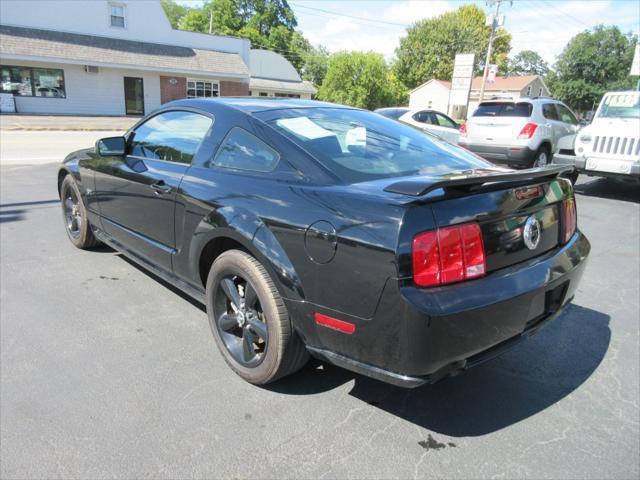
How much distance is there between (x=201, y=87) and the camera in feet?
103

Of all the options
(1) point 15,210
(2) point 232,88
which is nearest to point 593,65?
Answer: (2) point 232,88

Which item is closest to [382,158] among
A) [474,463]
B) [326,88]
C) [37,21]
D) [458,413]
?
[458,413]

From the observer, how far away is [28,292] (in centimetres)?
378

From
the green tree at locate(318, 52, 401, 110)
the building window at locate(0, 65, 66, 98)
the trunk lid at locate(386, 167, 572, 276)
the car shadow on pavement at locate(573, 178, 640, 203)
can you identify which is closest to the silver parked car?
the car shadow on pavement at locate(573, 178, 640, 203)

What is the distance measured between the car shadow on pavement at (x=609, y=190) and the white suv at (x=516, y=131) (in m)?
1.09

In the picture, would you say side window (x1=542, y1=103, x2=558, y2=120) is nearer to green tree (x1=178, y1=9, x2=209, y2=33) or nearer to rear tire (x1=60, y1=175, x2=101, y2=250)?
rear tire (x1=60, y1=175, x2=101, y2=250)

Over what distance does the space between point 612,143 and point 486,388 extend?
7765 millimetres

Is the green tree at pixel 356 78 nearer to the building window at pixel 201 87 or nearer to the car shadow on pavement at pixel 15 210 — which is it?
the building window at pixel 201 87

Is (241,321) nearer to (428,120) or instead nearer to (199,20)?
(428,120)

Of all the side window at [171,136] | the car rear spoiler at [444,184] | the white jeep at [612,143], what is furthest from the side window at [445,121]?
the car rear spoiler at [444,184]

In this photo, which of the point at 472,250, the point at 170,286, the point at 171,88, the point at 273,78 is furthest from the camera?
the point at 273,78

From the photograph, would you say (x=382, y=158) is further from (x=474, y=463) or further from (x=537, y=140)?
(x=537, y=140)

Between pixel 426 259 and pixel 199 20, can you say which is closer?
pixel 426 259

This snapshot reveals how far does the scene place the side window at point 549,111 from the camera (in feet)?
35.2
